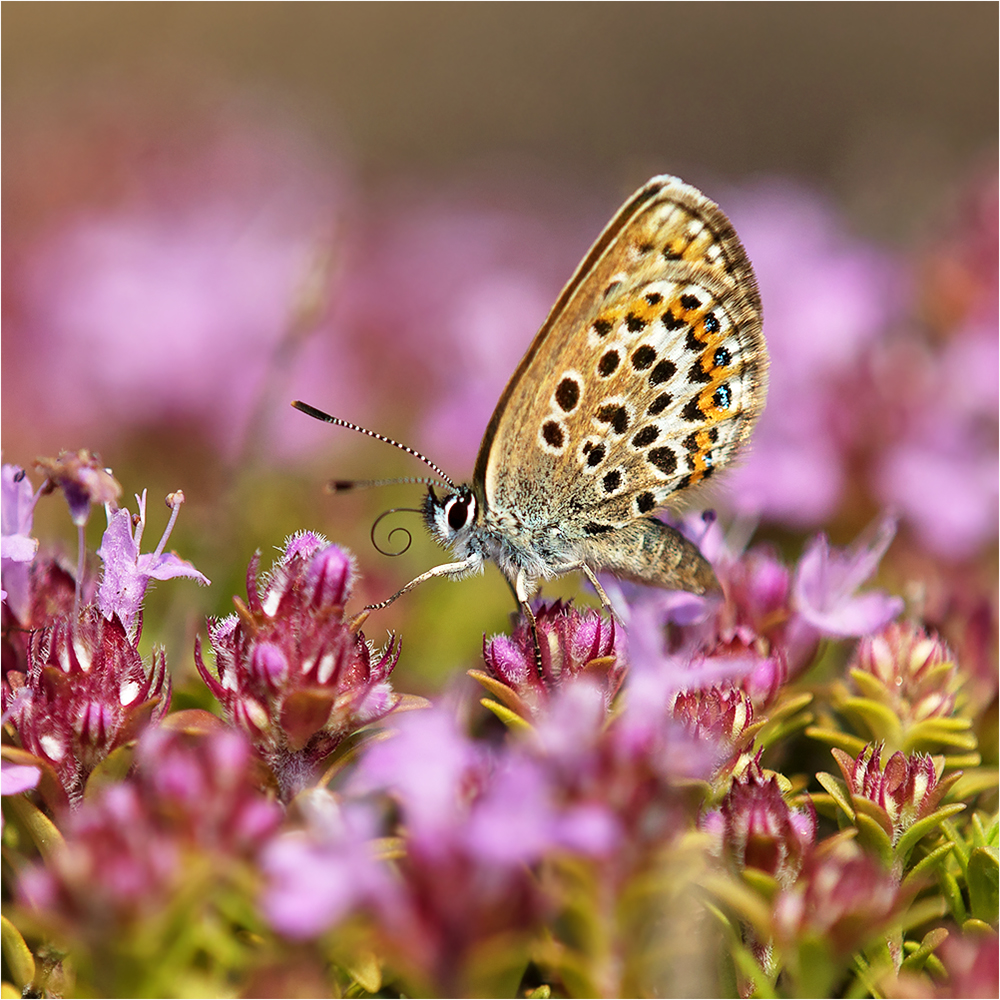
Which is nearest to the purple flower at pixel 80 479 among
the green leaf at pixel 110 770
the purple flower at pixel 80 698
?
the purple flower at pixel 80 698

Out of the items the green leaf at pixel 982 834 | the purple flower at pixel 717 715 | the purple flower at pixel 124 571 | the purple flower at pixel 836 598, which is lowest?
the green leaf at pixel 982 834

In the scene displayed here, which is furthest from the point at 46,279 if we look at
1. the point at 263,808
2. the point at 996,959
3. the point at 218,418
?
the point at 996,959

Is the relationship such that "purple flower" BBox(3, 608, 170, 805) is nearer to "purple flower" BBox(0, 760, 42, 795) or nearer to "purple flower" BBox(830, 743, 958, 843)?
"purple flower" BBox(0, 760, 42, 795)

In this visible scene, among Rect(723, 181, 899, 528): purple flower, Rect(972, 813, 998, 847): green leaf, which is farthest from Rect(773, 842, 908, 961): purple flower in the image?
Rect(723, 181, 899, 528): purple flower

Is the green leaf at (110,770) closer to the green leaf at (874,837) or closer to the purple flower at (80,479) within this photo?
the purple flower at (80,479)

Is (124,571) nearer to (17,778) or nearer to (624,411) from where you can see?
(17,778)

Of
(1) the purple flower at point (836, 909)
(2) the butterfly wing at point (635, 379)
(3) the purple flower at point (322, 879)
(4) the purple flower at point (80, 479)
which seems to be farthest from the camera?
(2) the butterfly wing at point (635, 379)

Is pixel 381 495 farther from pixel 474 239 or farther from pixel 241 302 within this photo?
pixel 474 239
